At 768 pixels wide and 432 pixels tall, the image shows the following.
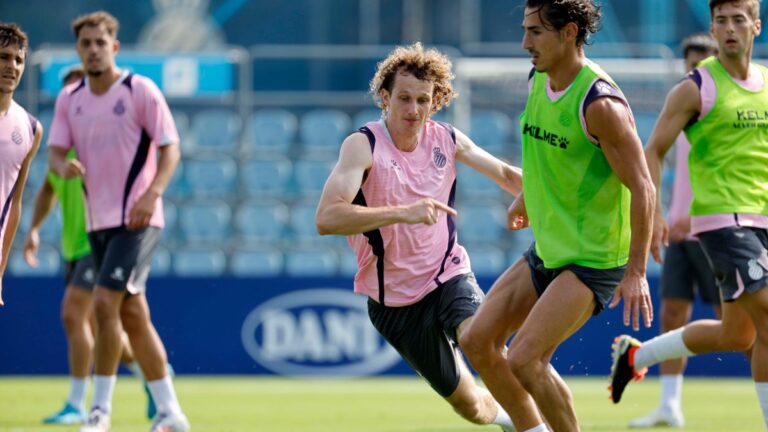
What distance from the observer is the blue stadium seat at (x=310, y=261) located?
16750mm

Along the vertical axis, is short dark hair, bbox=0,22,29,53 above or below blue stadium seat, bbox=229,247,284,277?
above

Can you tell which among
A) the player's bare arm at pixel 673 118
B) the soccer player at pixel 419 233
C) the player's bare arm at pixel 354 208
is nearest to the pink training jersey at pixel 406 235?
the soccer player at pixel 419 233

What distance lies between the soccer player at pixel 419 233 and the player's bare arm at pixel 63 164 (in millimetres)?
2352

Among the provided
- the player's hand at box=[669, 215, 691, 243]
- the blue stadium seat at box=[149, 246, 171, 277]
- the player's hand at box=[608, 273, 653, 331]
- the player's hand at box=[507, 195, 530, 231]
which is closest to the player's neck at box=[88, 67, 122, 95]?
the player's hand at box=[507, 195, 530, 231]

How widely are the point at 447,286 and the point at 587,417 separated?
155 inches

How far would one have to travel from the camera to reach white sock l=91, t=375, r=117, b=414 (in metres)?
8.98

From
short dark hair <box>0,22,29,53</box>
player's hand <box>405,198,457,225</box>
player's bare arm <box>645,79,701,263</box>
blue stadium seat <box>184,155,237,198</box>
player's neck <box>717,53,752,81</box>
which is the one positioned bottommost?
blue stadium seat <box>184,155,237,198</box>

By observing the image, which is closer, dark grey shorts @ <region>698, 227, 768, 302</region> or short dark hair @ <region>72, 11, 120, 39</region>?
dark grey shorts @ <region>698, 227, 768, 302</region>

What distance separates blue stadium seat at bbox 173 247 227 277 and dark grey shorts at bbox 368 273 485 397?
31.4ft

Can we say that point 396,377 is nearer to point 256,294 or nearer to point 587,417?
point 256,294

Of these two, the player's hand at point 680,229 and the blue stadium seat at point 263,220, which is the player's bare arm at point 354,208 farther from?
the blue stadium seat at point 263,220

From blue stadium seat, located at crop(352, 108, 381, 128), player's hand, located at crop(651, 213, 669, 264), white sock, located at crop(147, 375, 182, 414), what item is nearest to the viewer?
player's hand, located at crop(651, 213, 669, 264)

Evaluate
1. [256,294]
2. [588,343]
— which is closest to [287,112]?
[256,294]

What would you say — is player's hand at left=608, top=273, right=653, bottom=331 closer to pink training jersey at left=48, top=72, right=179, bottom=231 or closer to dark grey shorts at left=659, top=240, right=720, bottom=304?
pink training jersey at left=48, top=72, right=179, bottom=231
